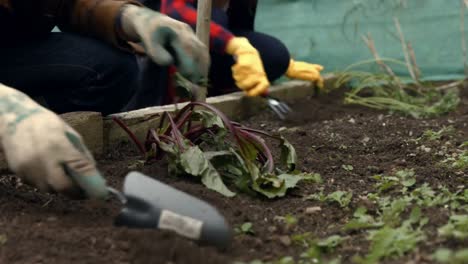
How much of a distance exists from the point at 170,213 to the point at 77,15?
3.47ft

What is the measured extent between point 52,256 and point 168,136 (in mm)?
701

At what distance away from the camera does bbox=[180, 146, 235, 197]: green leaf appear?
1.87 m

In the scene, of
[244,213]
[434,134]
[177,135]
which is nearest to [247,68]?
[434,134]

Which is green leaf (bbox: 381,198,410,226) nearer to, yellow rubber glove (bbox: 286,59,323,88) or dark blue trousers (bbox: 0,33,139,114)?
dark blue trousers (bbox: 0,33,139,114)

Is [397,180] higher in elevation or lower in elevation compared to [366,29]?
higher

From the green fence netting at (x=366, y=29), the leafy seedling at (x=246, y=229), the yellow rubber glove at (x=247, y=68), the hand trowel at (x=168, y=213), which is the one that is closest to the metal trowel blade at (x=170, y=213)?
the hand trowel at (x=168, y=213)

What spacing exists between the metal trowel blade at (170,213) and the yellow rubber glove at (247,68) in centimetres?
168

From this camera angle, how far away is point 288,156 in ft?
6.79

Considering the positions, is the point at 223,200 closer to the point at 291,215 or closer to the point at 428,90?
the point at 291,215

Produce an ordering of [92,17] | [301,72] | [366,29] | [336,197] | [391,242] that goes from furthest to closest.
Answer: [366,29] < [301,72] < [92,17] < [336,197] < [391,242]

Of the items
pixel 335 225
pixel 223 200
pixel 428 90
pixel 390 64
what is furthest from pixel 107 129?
pixel 390 64

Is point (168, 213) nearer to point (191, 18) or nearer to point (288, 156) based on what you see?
point (288, 156)

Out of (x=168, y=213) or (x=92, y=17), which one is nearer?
(x=168, y=213)

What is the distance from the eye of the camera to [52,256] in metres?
1.40
